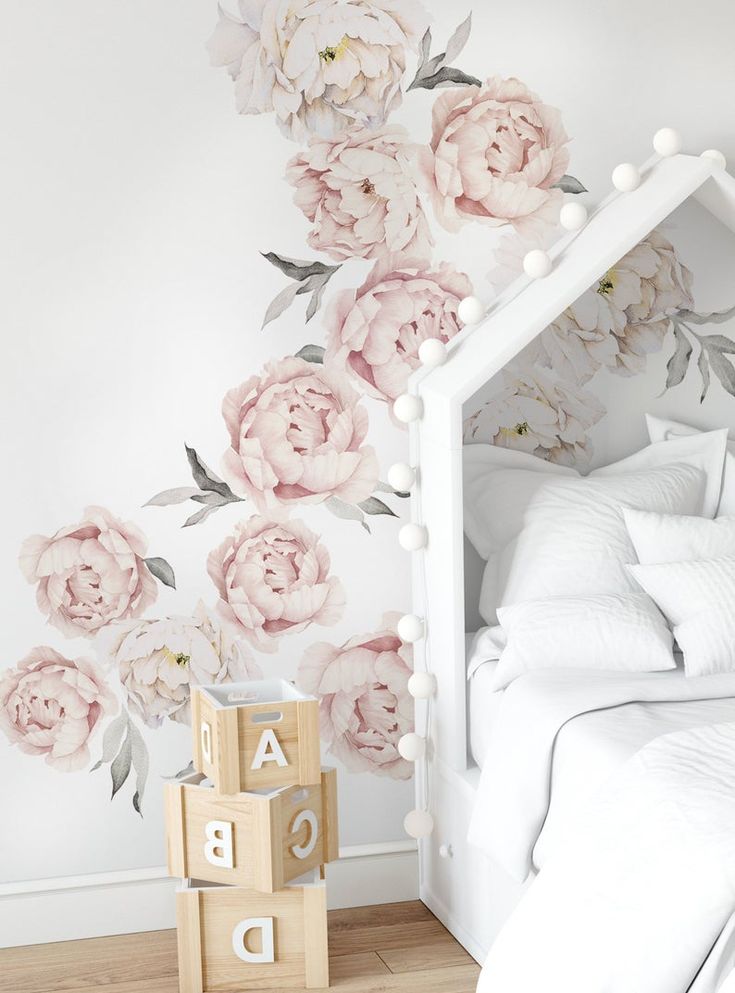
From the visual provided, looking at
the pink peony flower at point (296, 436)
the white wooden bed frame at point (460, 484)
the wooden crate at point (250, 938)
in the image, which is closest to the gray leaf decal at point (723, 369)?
the white wooden bed frame at point (460, 484)

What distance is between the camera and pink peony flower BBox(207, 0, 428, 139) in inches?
94.5

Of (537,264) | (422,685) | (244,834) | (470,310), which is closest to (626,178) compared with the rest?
(537,264)

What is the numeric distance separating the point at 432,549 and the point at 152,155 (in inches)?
39.0

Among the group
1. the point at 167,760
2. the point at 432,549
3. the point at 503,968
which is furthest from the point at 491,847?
the point at 167,760

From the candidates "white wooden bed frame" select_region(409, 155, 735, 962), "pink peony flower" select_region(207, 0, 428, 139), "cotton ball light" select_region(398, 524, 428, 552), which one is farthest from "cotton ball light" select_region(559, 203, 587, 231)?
"cotton ball light" select_region(398, 524, 428, 552)

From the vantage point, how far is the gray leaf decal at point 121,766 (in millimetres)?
2508

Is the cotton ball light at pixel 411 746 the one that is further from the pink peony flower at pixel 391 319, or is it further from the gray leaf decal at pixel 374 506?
the pink peony flower at pixel 391 319

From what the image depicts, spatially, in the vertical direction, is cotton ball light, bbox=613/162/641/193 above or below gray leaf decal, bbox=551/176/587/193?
below

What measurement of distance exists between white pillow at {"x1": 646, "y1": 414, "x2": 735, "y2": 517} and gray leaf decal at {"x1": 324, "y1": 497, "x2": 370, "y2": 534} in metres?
0.69

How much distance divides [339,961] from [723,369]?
1.56 m

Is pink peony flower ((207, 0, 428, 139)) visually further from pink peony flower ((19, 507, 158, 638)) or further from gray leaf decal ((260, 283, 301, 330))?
pink peony flower ((19, 507, 158, 638))

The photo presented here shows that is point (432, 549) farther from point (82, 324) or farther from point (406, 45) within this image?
point (406, 45)

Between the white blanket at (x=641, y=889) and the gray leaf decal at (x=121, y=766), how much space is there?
43.3 inches

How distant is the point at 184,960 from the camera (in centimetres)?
221
